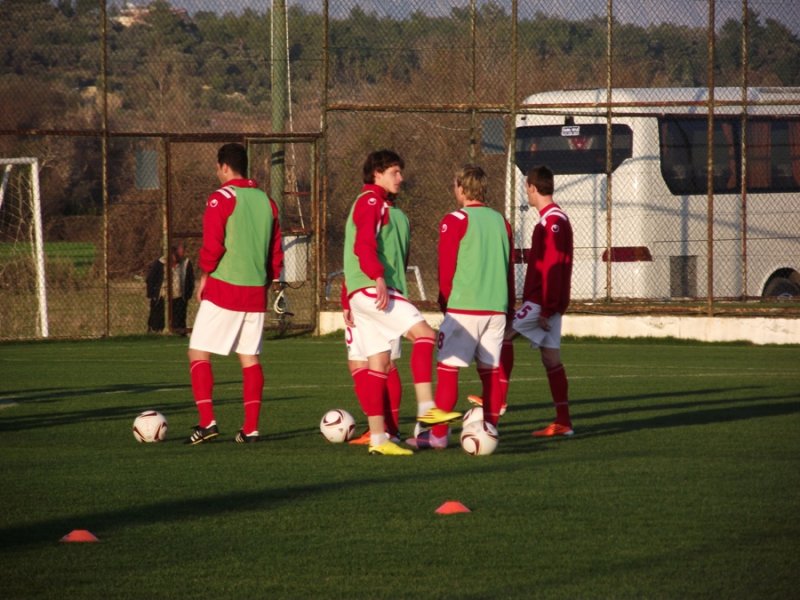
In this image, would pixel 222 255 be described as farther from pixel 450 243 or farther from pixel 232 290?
pixel 450 243

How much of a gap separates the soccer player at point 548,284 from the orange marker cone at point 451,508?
3.02 m

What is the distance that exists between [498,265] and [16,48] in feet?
137

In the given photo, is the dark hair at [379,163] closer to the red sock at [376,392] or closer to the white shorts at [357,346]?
the white shorts at [357,346]

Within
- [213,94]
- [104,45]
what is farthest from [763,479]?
[213,94]

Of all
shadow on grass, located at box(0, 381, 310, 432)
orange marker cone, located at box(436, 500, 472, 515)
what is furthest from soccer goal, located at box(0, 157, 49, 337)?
orange marker cone, located at box(436, 500, 472, 515)

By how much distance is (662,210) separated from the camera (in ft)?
73.6

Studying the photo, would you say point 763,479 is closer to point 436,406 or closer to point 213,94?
point 436,406

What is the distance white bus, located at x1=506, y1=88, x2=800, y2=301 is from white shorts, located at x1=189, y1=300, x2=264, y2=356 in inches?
458

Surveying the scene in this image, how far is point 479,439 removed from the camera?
29.8 feet

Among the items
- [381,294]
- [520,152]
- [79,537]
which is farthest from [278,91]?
[79,537]

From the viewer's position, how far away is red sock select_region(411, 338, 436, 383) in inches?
364

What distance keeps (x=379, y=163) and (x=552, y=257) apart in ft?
4.94

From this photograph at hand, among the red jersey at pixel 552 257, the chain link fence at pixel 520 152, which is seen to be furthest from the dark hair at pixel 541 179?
the chain link fence at pixel 520 152

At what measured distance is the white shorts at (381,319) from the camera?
362 inches
